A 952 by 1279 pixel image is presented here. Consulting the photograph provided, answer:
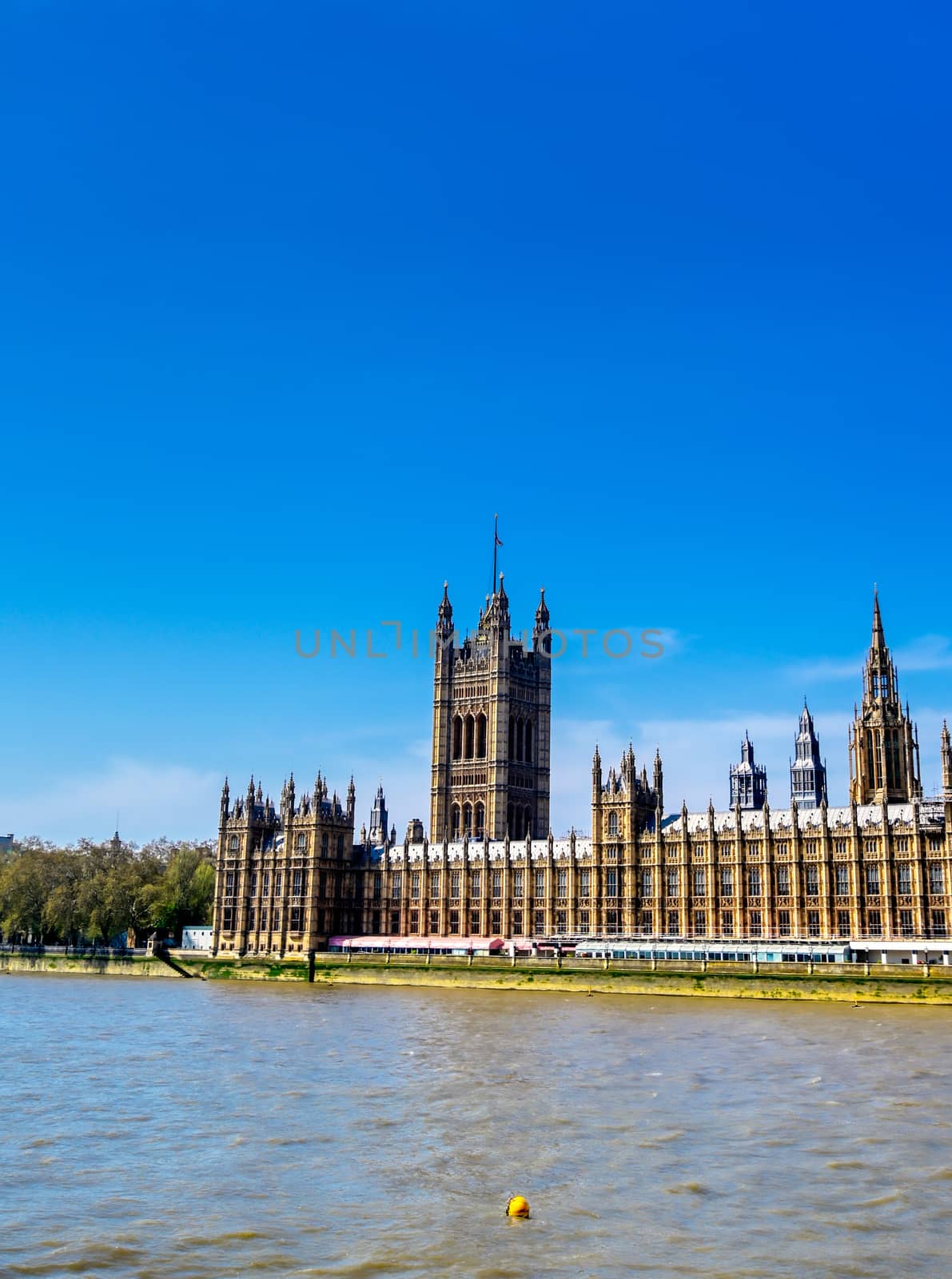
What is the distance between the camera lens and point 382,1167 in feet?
108

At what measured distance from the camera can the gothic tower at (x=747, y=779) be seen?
559 feet

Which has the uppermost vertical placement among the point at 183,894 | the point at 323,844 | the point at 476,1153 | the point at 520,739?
the point at 520,739

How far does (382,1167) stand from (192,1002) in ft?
204

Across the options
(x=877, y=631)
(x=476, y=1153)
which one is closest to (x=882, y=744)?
(x=877, y=631)

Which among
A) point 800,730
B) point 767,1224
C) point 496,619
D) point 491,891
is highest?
point 496,619

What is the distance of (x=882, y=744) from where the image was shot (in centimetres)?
12244

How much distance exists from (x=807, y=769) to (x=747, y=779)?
7.75 metres

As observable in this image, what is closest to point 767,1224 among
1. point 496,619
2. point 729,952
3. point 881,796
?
point 729,952

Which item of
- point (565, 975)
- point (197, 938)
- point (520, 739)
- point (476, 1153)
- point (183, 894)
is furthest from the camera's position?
point (520, 739)

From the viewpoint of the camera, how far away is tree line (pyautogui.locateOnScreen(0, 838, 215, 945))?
14288cm

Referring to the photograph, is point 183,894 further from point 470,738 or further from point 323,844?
point 470,738

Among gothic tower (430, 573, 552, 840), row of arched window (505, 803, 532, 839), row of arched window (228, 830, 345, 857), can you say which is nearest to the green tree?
row of arched window (228, 830, 345, 857)

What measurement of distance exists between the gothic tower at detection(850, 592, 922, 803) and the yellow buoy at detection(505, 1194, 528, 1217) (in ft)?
319

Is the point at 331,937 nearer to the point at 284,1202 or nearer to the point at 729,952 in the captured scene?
the point at 729,952
